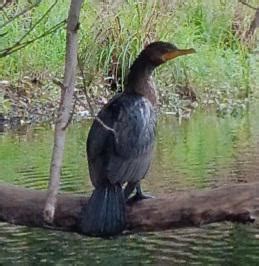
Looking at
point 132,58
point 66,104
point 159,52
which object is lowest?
point 66,104

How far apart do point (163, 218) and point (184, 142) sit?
16.9 ft

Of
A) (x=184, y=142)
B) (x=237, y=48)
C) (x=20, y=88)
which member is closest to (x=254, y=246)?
(x=184, y=142)

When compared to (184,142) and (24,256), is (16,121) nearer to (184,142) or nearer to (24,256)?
(184,142)

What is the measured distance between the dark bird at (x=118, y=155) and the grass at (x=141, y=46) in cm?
705

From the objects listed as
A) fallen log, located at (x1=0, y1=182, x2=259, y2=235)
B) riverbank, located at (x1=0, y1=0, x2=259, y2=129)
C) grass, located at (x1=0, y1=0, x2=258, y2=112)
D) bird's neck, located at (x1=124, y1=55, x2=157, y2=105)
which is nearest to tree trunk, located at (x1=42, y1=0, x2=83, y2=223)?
fallen log, located at (x1=0, y1=182, x2=259, y2=235)

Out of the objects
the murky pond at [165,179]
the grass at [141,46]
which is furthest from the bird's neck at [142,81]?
the grass at [141,46]

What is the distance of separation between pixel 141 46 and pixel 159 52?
7860 mm

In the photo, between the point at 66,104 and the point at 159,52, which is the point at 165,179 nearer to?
the point at 159,52

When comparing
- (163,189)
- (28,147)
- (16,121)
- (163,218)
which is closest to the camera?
(163,218)

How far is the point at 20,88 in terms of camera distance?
452 inches

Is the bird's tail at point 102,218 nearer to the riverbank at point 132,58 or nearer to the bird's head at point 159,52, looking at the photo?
the bird's head at point 159,52

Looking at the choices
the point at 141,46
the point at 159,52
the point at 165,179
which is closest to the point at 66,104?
the point at 159,52

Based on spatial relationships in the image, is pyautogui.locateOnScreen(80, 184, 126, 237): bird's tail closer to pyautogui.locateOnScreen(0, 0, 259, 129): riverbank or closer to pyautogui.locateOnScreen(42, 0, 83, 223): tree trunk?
pyautogui.locateOnScreen(42, 0, 83, 223): tree trunk

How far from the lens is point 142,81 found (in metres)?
4.31
